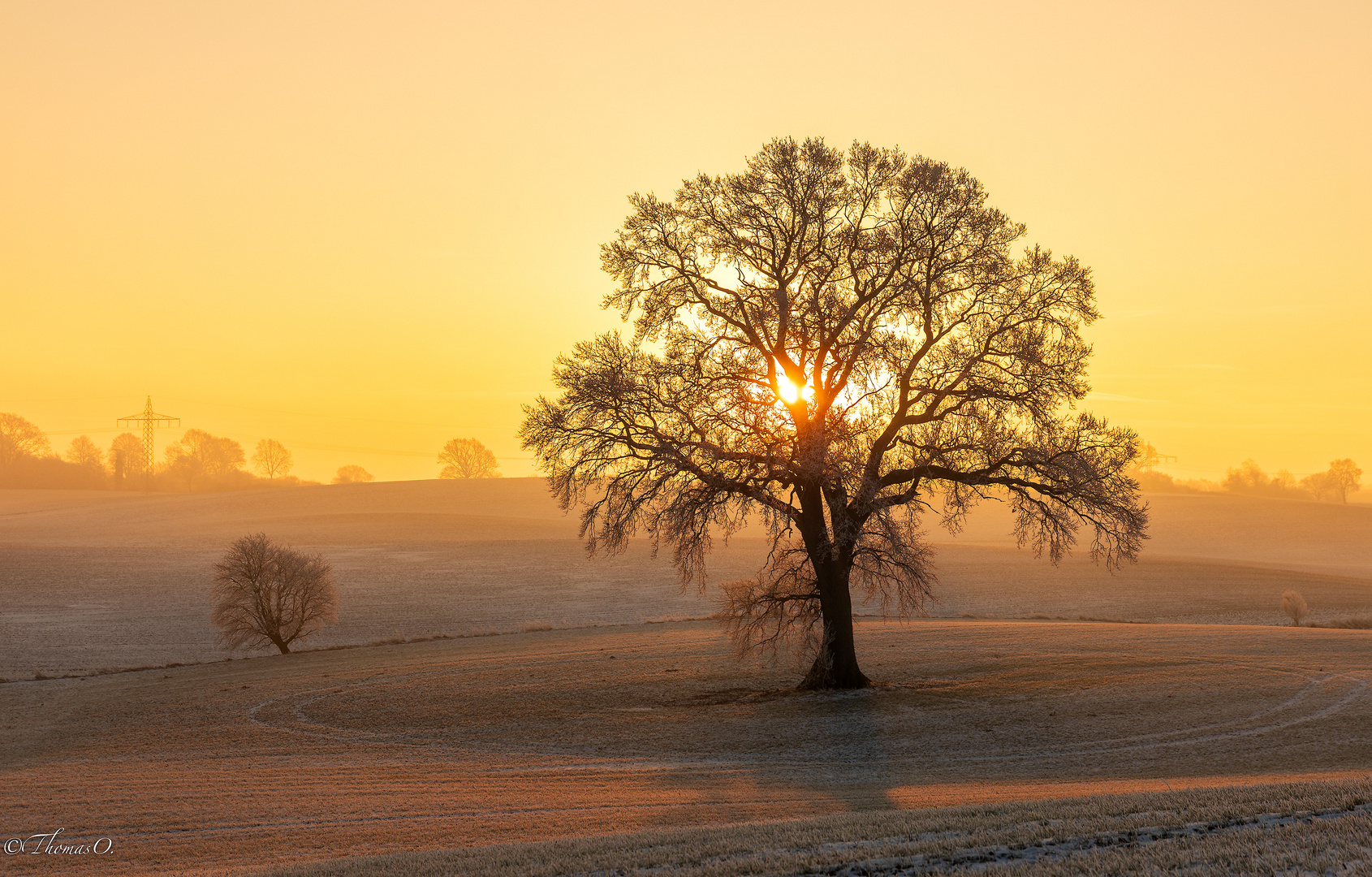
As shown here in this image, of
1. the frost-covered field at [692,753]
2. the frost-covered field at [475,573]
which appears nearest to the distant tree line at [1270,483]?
the frost-covered field at [475,573]

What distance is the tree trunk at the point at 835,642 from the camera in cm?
2389

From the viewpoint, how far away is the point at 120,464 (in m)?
141

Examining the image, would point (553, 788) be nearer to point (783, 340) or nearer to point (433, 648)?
point (783, 340)

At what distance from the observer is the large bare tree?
72.6 feet

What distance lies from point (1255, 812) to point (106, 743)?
22.9 meters

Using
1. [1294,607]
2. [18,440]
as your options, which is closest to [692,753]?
[1294,607]

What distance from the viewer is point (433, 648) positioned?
125 feet

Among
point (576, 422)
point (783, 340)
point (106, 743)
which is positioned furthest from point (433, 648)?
point (783, 340)

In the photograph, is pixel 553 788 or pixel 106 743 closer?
pixel 553 788

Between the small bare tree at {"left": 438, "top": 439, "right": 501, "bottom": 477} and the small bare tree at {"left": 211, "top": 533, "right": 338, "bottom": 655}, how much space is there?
106m

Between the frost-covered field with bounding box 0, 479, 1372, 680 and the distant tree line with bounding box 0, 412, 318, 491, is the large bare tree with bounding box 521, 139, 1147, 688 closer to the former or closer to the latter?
the frost-covered field with bounding box 0, 479, 1372, 680

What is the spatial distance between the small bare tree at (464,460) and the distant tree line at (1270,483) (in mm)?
99649

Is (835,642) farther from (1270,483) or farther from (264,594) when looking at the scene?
(1270,483)

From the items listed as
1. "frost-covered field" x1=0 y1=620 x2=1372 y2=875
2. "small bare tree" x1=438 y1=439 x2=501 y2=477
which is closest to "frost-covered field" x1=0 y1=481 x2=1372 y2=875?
"frost-covered field" x1=0 y1=620 x2=1372 y2=875
